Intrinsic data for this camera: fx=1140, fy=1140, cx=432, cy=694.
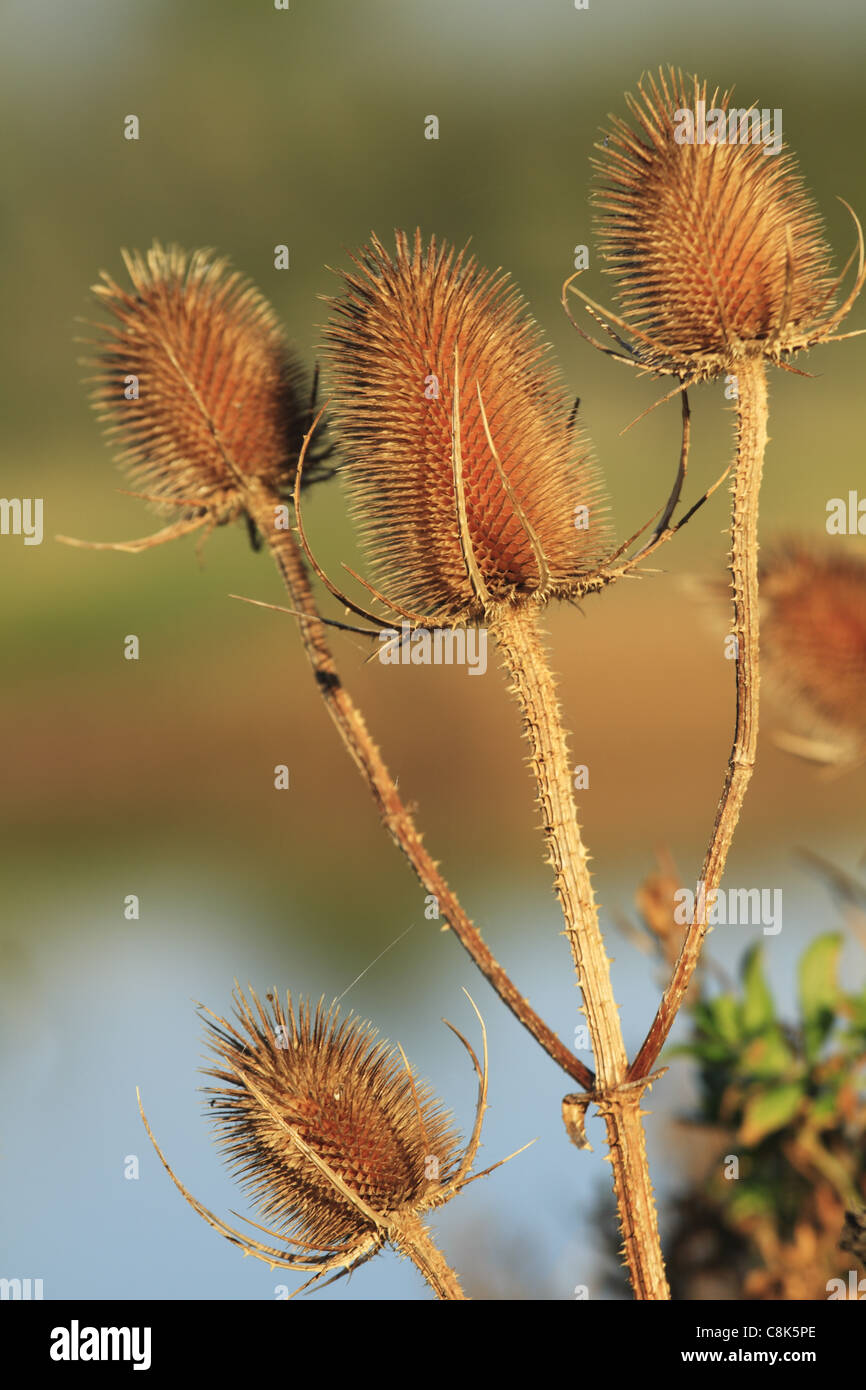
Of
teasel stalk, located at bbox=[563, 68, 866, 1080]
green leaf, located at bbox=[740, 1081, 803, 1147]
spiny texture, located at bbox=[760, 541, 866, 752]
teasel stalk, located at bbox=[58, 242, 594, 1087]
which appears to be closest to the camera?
teasel stalk, located at bbox=[563, 68, 866, 1080]

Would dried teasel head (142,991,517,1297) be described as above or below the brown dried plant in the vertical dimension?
below

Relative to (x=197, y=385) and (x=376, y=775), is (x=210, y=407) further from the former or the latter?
(x=376, y=775)

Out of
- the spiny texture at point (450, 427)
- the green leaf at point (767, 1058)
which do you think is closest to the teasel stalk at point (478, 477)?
the spiny texture at point (450, 427)

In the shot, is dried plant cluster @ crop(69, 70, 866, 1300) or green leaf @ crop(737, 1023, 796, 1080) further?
green leaf @ crop(737, 1023, 796, 1080)

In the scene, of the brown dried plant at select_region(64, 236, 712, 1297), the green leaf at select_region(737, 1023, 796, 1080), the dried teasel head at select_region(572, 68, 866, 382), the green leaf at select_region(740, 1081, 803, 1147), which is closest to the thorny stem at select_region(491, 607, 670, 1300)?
the brown dried plant at select_region(64, 236, 712, 1297)

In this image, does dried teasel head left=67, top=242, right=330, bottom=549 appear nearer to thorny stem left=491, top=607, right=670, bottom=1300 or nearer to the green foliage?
thorny stem left=491, top=607, right=670, bottom=1300
